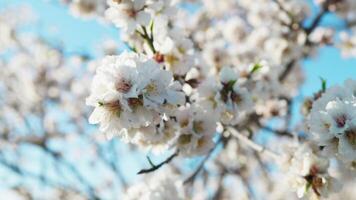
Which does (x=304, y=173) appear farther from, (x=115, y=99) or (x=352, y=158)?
(x=115, y=99)

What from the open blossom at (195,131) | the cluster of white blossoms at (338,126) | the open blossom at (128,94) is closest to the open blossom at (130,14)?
the open blossom at (195,131)

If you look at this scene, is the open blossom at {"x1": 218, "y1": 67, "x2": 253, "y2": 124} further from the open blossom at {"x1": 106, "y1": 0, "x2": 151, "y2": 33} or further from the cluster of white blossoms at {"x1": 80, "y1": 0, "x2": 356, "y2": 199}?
the open blossom at {"x1": 106, "y1": 0, "x2": 151, "y2": 33}

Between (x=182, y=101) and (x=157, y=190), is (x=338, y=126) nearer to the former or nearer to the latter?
(x=182, y=101)

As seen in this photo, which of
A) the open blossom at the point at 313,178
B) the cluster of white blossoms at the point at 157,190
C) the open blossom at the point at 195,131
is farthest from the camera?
the cluster of white blossoms at the point at 157,190

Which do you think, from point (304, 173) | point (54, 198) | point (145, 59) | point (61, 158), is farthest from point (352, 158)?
point (54, 198)

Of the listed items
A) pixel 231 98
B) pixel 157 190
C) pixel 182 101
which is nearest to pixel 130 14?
pixel 231 98

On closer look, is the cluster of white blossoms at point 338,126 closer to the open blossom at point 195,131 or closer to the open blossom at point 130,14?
the open blossom at point 195,131
